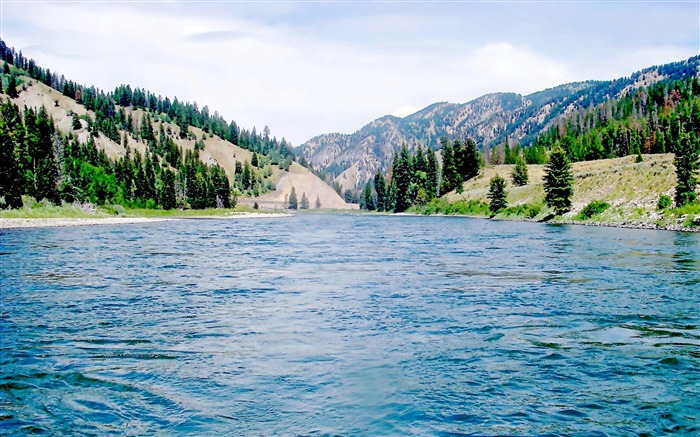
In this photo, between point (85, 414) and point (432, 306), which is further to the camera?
point (432, 306)

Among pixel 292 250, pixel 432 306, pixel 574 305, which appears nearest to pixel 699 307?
pixel 574 305

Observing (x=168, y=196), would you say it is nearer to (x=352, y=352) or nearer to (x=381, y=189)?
(x=381, y=189)

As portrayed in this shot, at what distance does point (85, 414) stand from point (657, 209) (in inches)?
3082

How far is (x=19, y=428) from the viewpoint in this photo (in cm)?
1012

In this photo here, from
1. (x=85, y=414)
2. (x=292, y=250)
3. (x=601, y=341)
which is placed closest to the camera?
(x=85, y=414)

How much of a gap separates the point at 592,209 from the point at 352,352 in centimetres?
8175

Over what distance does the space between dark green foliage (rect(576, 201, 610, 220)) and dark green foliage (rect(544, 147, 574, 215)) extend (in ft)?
25.2

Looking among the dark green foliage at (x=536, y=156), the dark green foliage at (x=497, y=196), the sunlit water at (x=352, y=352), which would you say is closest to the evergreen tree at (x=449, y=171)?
the dark green foliage at (x=536, y=156)

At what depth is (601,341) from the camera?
635 inches

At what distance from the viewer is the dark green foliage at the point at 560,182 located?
9681 cm

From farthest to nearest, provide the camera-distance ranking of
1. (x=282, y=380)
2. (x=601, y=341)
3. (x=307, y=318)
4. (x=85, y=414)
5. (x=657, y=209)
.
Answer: (x=657, y=209), (x=307, y=318), (x=601, y=341), (x=282, y=380), (x=85, y=414)

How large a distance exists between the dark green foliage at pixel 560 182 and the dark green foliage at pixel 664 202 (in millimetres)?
22851

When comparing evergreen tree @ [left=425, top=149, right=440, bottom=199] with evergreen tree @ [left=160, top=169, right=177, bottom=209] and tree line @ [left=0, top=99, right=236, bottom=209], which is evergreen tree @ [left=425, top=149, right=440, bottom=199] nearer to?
tree line @ [left=0, top=99, right=236, bottom=209]

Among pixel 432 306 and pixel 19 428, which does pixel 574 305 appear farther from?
pixel 19 428
